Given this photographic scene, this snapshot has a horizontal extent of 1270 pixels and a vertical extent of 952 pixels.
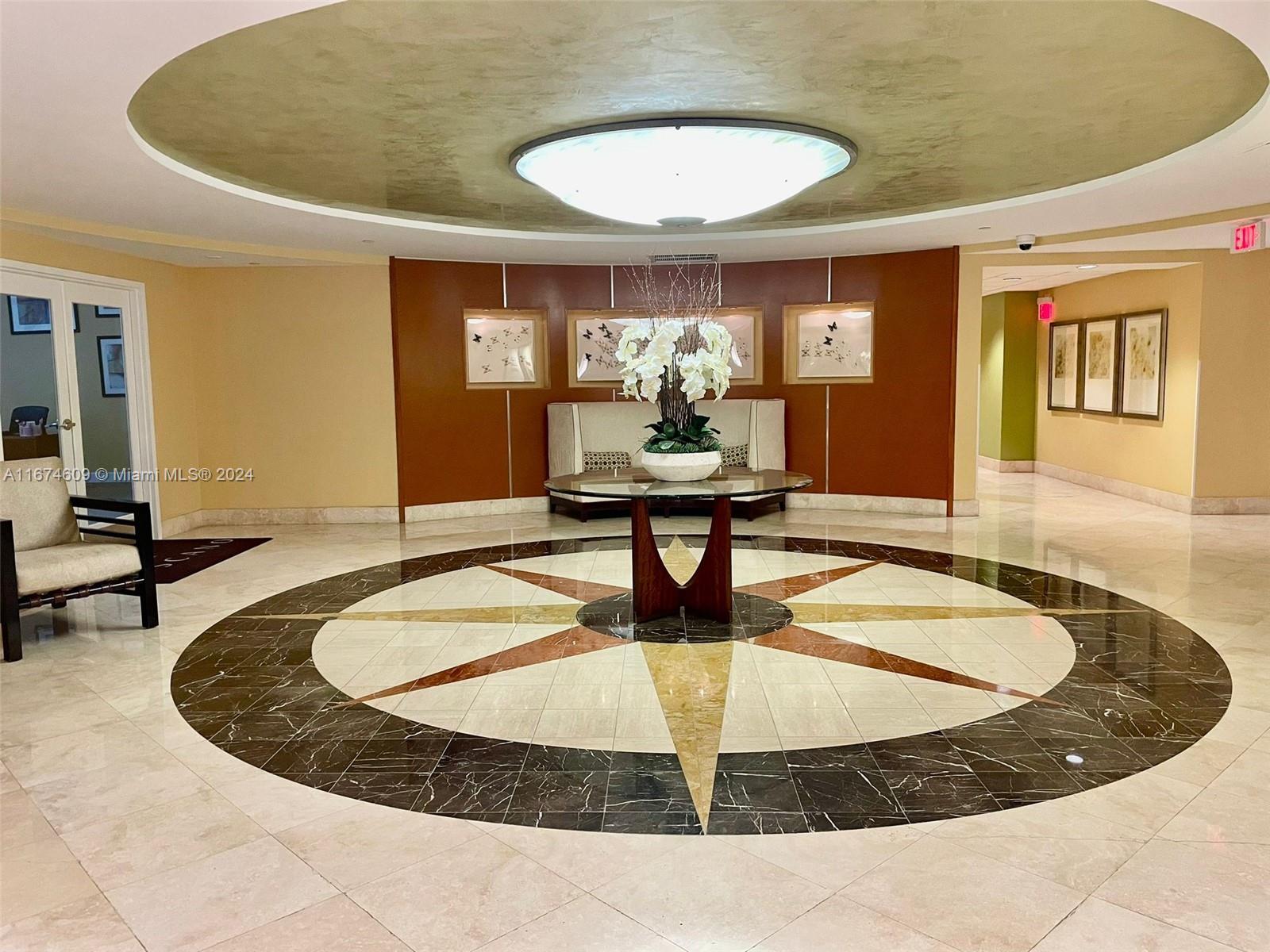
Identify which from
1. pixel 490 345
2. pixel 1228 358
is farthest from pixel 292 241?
pixel 1228 358

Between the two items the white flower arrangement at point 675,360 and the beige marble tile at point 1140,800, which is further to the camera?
the white flower arrangement at point 675,360

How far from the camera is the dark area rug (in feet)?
23.0

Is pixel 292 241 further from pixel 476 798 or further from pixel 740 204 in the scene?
pixel 476 798

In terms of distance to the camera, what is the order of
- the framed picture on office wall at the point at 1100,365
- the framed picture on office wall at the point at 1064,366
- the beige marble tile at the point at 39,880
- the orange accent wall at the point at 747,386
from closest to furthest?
1. the beige marble tile at the point at 39,880
2. the orange accent wall at the point at 747,386
3. the framed picture on office wall at the point at 1100,365
4. the framed picture on office wall at the point at 1064,366

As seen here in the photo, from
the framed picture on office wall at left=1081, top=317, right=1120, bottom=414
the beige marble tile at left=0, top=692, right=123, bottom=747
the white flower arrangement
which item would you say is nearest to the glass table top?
the white flower arrangement

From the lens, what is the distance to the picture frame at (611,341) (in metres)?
9.75

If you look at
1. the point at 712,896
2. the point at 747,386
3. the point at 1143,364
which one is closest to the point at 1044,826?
the point at 712,896

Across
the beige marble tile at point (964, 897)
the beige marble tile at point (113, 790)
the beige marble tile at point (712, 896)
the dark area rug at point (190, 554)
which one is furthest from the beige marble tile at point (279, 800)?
the dark area rug at point (190, 554)

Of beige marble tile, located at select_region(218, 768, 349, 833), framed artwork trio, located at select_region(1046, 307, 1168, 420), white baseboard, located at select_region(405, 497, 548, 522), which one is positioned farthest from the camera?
framed artwork trio, located at select_region(1046, 307, 1168, 420)

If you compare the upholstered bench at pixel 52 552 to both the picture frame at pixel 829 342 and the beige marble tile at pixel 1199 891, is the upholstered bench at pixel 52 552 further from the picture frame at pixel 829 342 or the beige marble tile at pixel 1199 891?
A: the picture frame at pixel 829 342

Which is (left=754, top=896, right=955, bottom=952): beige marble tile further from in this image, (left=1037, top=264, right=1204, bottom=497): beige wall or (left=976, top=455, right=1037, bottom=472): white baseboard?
(left=976, top=455, right=1037, bottom=472): white baseboard

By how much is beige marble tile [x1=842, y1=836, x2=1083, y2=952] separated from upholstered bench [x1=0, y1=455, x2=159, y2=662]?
463cm

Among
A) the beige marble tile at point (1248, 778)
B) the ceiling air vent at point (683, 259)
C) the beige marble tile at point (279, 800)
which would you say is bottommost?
the beige marble tile at point (279, 800)

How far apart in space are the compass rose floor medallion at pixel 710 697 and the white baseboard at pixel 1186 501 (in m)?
3.90
